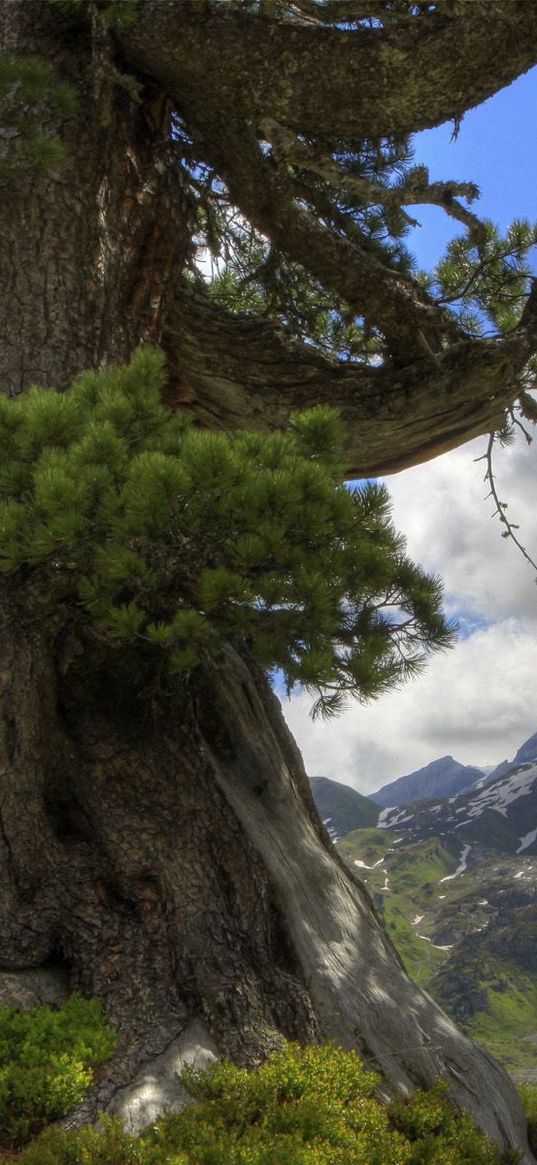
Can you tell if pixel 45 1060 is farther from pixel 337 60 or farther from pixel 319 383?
pixel 337 60

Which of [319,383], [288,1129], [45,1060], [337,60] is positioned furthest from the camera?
[319,383]

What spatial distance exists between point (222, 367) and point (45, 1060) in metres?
6.42

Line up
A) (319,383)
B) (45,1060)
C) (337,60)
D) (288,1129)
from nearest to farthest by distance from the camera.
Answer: (288,1129) < (45,1060) < (337,60) < (319,383)

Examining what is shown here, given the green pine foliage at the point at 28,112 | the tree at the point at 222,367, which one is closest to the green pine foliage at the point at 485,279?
the tree at the point at 222,367

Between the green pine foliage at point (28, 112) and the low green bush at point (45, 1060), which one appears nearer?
the low green bush at point (45, 1060)

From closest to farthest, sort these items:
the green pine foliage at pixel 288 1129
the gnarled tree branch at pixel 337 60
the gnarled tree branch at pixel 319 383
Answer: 1. the green pine foliage at pixel 288 1129
2. the gnarled tree branch at pixel 337 60
3. the gnarled tree branch at pixel 319 383

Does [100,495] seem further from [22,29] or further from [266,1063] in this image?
[22,29]

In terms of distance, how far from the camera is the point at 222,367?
363 inches

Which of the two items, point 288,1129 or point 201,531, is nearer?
point 288,1129

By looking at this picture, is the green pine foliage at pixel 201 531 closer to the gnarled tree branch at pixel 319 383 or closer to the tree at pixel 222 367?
the tree at pixel 222 367

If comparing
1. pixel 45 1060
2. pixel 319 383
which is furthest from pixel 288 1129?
pixel 319 383

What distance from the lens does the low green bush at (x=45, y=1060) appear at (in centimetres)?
468

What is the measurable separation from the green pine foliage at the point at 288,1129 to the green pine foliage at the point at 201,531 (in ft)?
6.61

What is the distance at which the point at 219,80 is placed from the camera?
809 cm
